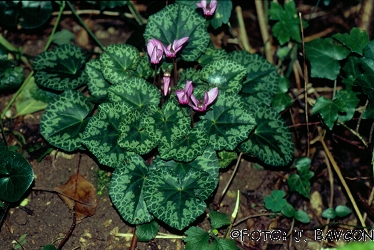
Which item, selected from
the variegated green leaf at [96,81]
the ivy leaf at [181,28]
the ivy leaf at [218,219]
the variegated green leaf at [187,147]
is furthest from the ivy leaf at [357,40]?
the variegated green leaf at [96,81]

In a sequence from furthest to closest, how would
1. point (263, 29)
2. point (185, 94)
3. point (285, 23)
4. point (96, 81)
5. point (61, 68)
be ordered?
point (263, 29), point (285, 23), point (61, 68), point (96, 81), point (185, 94)

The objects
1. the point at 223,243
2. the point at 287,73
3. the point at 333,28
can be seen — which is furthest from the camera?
the point at 333,28

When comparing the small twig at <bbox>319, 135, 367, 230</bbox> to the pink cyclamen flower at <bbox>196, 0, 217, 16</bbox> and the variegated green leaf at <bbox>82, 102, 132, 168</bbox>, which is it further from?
the variegated green leaf at <bbox>82, 102, 132, 168</bbox>

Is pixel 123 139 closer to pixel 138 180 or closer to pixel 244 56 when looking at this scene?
pixel 138 180

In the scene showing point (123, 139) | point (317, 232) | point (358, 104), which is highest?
point (123, 139)

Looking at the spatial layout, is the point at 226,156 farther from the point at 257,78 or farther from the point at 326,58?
the point at 326,58

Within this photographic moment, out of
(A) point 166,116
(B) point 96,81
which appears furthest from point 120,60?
(A) point 166,116

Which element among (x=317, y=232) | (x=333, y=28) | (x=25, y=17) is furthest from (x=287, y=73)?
(x=25, y=17)
